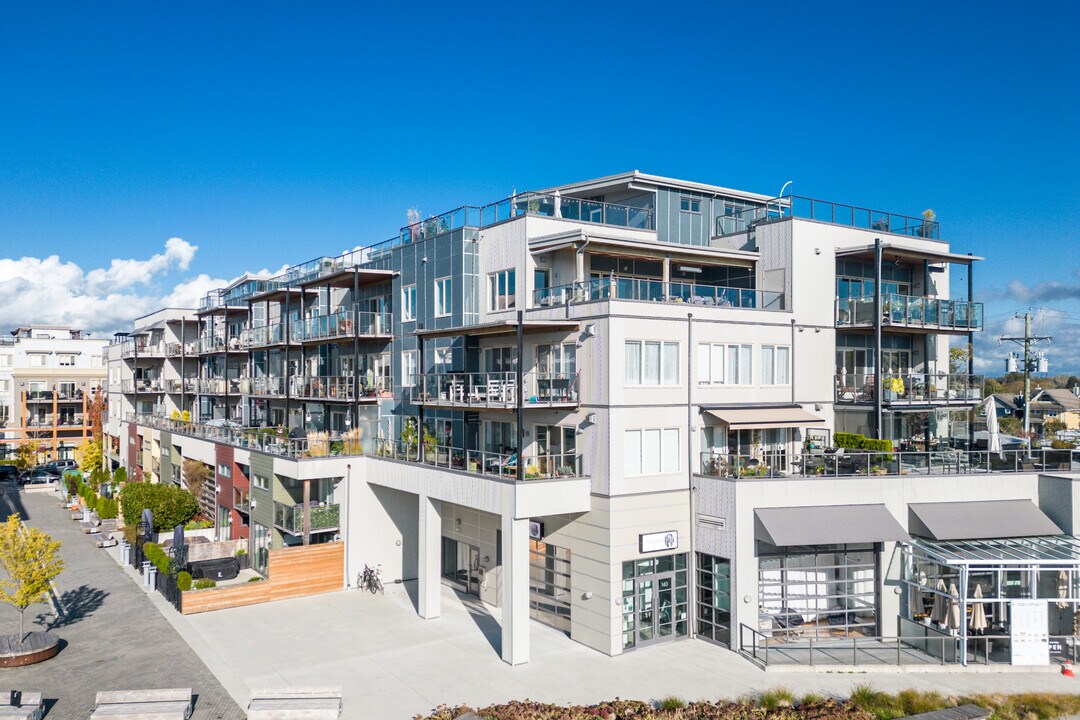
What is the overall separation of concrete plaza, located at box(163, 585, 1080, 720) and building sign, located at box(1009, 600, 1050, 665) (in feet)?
1.69

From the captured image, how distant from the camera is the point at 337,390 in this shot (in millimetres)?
33375

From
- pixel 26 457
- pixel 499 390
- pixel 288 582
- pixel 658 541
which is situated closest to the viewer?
pixel 658 541

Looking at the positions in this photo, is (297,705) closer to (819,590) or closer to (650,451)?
(650,451)

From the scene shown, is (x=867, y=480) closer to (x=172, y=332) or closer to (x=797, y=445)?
(x=797, y=445)

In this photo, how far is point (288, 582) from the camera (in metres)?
28.4

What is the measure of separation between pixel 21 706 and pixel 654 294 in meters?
18.6

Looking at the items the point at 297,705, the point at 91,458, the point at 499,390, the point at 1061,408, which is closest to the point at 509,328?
the point at 499,390

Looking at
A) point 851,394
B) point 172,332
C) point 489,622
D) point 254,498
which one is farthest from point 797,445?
point 172,332

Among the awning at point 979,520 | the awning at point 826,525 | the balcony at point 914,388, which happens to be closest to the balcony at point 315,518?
the awning at point 826,525

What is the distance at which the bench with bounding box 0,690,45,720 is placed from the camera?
16.4 meters

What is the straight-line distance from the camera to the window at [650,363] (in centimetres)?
2295

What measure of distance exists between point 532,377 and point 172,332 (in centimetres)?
3931

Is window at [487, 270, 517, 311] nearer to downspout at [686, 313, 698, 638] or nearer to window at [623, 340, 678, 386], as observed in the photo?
window at [623, 340, 678, 386]

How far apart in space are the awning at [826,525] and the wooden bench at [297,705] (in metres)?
11.8
